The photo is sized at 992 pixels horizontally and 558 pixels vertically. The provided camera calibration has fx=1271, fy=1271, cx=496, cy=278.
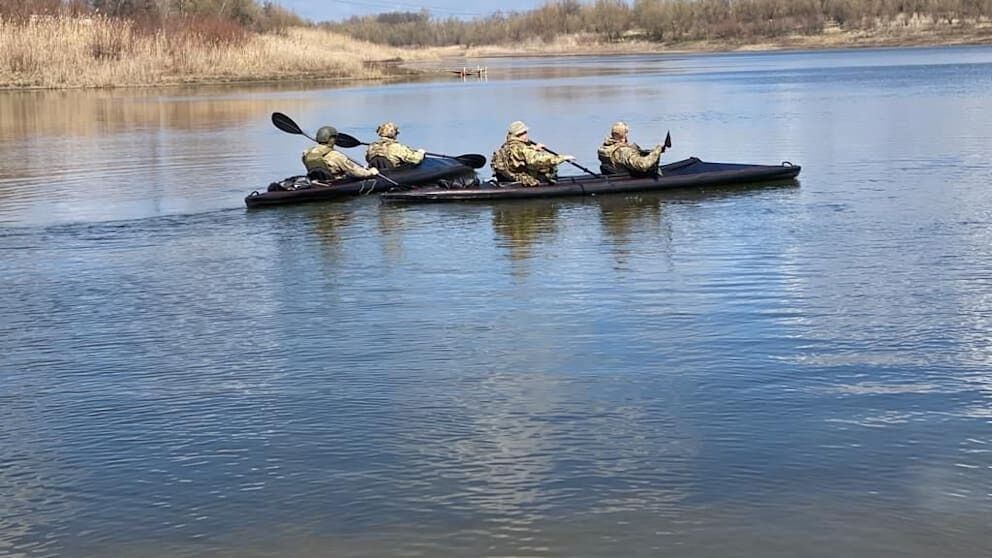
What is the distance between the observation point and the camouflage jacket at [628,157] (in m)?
16.1

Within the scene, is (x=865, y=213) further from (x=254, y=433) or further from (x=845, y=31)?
(x=845, y=31)

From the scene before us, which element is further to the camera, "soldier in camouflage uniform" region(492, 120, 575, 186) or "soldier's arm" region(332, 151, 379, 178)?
"soldier's arm" region(332, 151, 379, 178)

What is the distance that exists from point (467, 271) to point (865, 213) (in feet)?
17.0

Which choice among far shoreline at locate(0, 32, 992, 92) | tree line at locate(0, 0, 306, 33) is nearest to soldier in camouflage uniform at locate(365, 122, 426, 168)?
far shoreline at locate(0, 32, 992, 92)

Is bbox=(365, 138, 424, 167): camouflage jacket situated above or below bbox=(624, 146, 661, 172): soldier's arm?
above

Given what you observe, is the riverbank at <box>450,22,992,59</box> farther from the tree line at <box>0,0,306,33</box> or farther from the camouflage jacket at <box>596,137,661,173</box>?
the camouflage jacket at <box>596,137,661,173</box>

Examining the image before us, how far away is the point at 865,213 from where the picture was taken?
14.7 meters

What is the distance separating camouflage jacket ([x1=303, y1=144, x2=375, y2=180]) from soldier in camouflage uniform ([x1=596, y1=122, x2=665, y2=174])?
308 cm

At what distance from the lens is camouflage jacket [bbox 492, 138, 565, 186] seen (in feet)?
53.2

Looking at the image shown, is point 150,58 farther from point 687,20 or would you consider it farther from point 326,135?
point 687,20

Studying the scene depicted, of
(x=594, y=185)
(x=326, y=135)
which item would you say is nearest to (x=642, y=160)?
(x=594, y=185)

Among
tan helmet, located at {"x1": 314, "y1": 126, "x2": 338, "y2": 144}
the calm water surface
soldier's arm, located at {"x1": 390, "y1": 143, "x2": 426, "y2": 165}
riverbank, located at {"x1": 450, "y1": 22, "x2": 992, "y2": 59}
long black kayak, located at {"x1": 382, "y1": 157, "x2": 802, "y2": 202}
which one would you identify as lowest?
the calm water surface

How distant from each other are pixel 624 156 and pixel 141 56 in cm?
3809

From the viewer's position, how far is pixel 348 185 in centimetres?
1655
